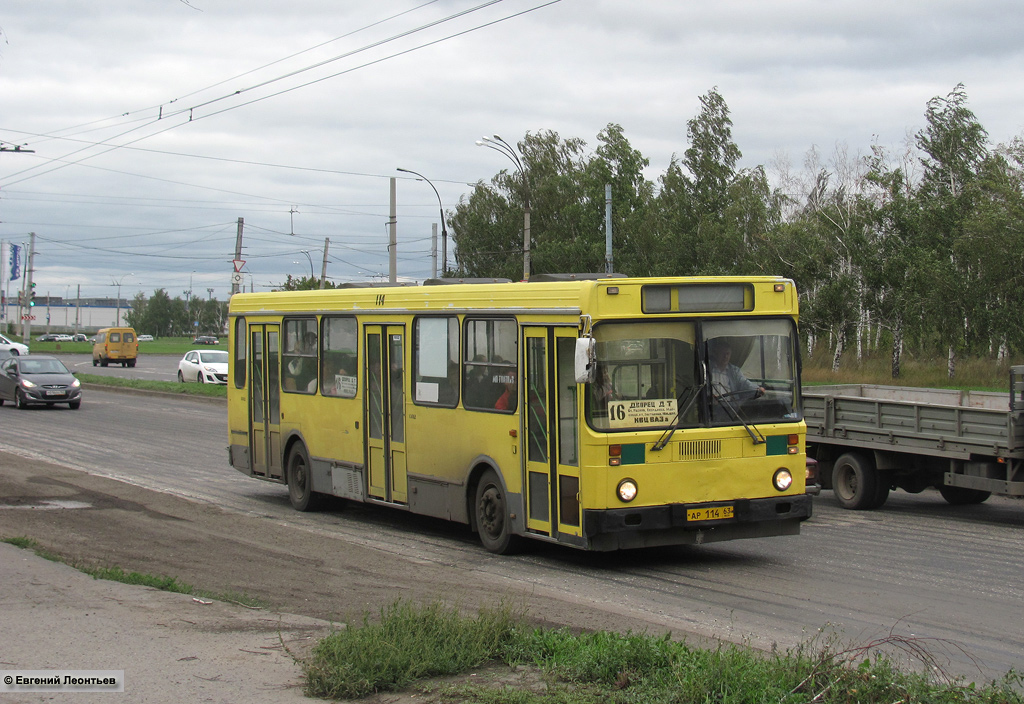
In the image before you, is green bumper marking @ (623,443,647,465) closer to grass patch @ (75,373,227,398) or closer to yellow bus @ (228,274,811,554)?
yellow bus @ (228,274,811,554)

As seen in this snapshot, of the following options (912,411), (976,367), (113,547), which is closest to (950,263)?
(976,367)

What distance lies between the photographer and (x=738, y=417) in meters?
10.1

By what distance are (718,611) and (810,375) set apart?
112ft

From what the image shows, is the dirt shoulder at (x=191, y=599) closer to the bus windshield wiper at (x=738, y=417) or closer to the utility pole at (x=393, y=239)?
the bus windshield wiper at (x=738, y=417)

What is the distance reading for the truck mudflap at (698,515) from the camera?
955cm

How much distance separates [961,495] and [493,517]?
264 inches

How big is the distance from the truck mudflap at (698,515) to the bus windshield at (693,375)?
0.71 m

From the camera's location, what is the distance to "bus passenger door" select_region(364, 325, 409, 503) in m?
12.4

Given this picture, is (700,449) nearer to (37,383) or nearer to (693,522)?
(693,522)

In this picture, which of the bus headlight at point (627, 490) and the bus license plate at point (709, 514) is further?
the bus license plate at point (709, 514)

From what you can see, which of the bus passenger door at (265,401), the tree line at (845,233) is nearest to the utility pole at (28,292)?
the tree line at (845,233)

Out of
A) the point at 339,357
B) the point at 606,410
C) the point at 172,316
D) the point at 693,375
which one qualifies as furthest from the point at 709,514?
the point at 172,316

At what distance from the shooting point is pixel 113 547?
35.8ft

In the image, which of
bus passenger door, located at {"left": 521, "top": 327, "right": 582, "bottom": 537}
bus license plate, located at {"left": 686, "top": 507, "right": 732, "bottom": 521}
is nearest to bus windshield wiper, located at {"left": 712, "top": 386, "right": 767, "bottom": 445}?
bus license plate, located at {"left": 686, "top": 507, "right": 732, "bottom": 521}
